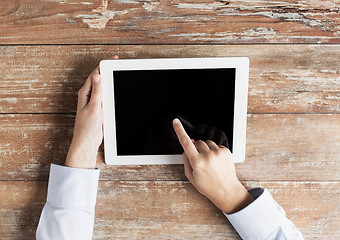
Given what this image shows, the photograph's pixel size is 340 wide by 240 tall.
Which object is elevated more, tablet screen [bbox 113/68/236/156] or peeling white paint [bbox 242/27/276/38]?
peeling white paint [bbox 242/27/276/38]

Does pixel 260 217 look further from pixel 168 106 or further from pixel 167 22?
pixel 167 22

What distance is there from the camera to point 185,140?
0.66 metres

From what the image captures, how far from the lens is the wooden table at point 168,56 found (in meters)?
0.69

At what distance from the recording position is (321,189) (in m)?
0.75

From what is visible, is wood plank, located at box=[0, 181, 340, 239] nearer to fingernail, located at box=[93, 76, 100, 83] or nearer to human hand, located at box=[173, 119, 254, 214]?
human hand, located at box=[173, 119, 254, 214]

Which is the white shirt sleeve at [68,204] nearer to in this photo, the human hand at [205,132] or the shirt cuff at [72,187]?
the shirt cuff at [72,187]

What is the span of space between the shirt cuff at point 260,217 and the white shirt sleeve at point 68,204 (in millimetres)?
359

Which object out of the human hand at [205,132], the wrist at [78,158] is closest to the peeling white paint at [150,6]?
the human hand at [205,132]

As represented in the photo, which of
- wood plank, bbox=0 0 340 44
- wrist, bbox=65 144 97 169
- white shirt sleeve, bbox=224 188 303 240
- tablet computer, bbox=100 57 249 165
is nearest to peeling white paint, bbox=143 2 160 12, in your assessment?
wood plank, bbox=0 0 340 44

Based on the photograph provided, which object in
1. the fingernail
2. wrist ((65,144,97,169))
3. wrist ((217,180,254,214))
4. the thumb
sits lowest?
wrist ((217,180,254,214))

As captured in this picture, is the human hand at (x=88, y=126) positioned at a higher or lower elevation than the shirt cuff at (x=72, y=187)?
higher

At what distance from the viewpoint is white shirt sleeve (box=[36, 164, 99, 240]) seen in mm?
673

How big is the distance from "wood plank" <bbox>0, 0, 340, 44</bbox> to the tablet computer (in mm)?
82

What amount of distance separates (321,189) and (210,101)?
0.39 meters
